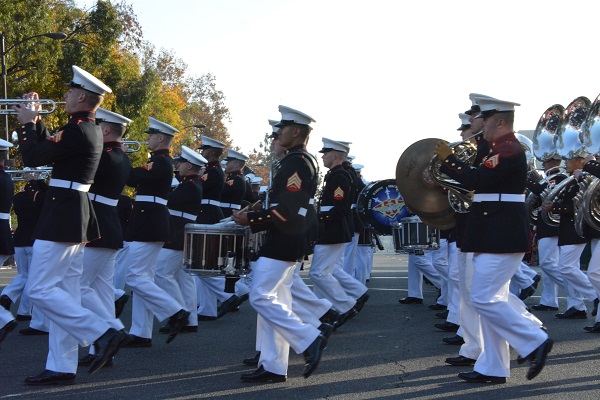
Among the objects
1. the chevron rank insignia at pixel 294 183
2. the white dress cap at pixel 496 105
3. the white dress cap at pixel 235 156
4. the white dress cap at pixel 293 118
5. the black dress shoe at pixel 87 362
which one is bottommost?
the black dress shoe at pixel 87 362

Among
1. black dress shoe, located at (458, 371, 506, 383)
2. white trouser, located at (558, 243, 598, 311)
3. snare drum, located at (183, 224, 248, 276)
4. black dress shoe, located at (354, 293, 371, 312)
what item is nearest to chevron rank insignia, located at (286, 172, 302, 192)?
snare drum, located at (183, 224, 248, 276)

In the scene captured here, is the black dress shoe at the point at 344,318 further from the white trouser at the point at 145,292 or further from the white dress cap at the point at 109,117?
the white dress cap at the point at 109,117

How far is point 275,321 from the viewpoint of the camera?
7.18 m

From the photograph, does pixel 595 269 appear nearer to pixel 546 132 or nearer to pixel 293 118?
pixel 546 132

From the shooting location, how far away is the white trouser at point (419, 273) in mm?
13633

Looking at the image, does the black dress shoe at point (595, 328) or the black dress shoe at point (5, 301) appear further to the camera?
the black dress shoe at point (5, 301)

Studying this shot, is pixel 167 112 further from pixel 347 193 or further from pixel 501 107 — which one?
pixel 501 107

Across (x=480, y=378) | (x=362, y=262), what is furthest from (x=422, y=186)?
(x=362, y=262)

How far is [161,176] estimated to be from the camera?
9.39 metres

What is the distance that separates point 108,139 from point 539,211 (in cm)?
629

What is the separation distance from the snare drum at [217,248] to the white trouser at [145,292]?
0.51 meters

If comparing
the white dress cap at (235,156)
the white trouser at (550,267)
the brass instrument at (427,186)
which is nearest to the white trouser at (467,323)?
the brass instrument at (427,186)

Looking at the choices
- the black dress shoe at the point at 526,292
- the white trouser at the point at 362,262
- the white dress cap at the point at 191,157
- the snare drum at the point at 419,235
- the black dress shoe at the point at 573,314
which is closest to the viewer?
the white dress cap at the point at 191,157

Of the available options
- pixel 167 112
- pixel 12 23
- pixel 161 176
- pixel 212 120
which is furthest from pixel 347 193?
pixel 212 120
